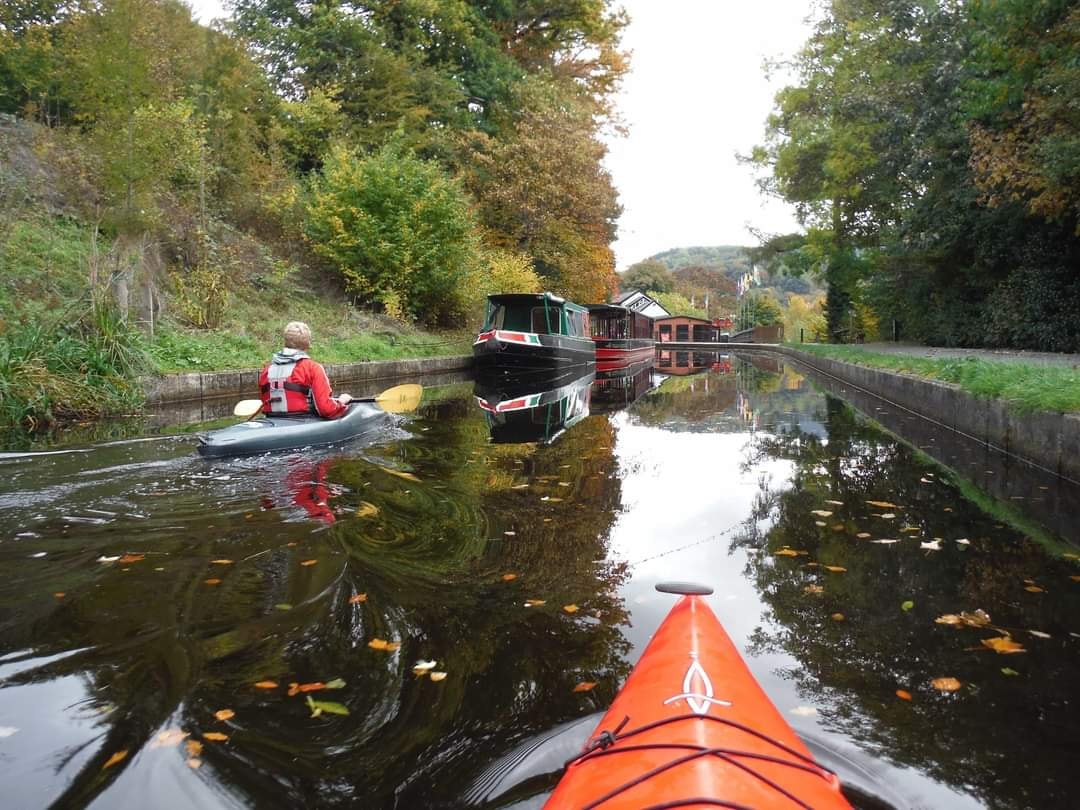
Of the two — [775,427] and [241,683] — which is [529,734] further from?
[775,427]

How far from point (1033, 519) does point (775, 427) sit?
5309 mm

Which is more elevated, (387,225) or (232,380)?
(387,225)

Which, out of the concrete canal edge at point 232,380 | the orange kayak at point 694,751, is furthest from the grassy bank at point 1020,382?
the concrete canal edge at point 232,380

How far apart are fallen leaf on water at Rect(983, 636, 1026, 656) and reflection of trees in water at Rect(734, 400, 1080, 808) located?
48mm

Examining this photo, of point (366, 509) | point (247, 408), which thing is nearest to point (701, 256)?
point (247, 408)

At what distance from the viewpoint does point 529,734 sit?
2.46 metres

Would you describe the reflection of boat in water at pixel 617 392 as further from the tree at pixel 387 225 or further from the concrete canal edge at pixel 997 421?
the tree at pixel 387 225

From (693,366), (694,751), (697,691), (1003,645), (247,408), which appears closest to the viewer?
(694,751)

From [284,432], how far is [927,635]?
577cm

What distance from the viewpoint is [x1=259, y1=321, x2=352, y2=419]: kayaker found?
7289 millimetres

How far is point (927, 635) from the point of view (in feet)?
A: 10.8

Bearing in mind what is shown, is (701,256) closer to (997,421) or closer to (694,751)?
(997,421)

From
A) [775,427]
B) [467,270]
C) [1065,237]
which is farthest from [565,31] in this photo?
[775,427]

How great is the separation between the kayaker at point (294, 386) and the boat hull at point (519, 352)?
12.3m
